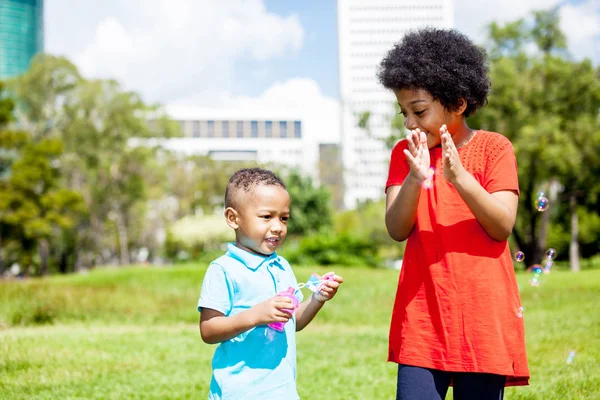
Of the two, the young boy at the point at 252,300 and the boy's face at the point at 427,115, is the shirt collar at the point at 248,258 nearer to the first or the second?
the young boy at the point at 252,300

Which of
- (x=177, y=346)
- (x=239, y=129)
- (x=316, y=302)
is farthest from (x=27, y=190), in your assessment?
(x=239, y=129)

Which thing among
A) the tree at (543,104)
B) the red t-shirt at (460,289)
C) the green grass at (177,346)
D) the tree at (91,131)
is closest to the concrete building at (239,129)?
the tree at (91,131)

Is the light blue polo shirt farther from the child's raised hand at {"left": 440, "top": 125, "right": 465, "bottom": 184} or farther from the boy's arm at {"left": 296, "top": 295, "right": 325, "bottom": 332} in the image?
the child's raised hand at {"left": 440, "top": 125, "right": 465, "bottom": 184}

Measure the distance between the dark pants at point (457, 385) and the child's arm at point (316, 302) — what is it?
43 centimetres

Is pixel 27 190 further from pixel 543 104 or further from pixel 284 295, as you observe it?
pixel 284 295

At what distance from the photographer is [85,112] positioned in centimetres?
3925

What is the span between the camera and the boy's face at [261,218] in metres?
2.77

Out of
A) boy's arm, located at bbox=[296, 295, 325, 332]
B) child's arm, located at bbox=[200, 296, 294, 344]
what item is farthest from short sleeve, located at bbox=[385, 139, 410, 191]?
child's arm, located at bbox=[200, 296, 294, 344]

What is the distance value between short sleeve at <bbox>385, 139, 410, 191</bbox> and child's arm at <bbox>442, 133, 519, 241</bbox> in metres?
0.34

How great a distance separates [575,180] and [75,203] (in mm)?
23332

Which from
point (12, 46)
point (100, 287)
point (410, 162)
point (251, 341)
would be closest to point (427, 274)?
point (410, 162)

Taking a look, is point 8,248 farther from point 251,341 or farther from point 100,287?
point 251,341

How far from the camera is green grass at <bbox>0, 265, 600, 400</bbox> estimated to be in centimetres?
527

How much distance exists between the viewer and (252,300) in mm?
2711
